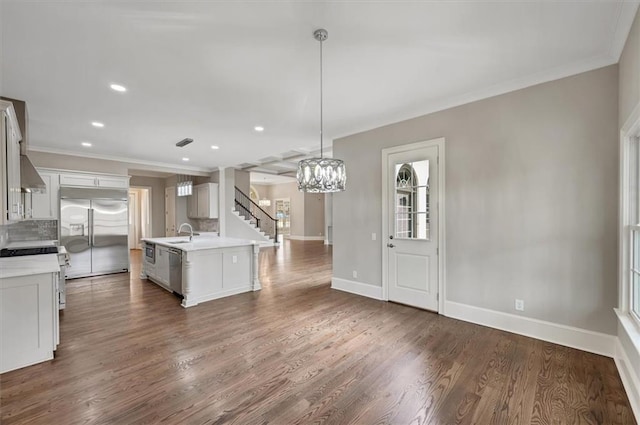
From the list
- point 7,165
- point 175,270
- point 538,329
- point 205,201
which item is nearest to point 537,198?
point 538,329

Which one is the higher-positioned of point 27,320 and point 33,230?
point 33,230

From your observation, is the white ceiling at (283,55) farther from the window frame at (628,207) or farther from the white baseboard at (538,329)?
the white baseboard at (538,329)

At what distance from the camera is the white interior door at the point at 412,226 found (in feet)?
12.9

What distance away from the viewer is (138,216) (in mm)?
11234

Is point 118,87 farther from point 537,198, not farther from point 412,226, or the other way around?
point 537,198

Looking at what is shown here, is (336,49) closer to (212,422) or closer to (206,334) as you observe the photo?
(212,422)

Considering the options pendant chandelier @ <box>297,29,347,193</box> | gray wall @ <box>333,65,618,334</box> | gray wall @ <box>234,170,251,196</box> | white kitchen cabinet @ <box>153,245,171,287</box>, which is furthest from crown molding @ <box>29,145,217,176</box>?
gray wall @ <box>333,65,618,334</box>

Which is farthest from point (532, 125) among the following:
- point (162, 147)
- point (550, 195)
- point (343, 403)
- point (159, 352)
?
point (162, 147)

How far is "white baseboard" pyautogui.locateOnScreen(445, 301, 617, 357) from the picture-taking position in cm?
274

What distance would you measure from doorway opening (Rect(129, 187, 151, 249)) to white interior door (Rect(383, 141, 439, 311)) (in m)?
9.90

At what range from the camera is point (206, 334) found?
3.26 metres

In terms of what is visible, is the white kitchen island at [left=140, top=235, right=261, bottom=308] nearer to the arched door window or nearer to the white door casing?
the arched door window

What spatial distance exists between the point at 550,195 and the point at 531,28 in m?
1.66

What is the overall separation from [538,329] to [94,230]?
8016 millimetres
